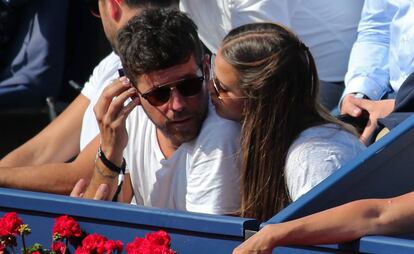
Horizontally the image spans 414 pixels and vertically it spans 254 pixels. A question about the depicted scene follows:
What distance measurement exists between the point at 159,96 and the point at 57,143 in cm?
102

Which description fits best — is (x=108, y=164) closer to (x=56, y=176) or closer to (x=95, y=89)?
(x=56, y=176)

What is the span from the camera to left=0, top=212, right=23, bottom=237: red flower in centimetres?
276

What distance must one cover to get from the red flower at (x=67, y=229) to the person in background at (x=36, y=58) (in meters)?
2.41

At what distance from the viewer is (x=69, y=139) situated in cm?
411

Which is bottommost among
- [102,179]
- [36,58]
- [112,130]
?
[36,58]

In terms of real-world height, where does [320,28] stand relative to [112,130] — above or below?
below

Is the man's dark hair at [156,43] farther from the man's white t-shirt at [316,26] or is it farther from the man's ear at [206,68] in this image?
the man's white t-shirt at [316,26]

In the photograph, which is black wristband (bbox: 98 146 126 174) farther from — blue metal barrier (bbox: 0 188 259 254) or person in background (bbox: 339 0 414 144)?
person in background (bbox: 339 0 414 144)

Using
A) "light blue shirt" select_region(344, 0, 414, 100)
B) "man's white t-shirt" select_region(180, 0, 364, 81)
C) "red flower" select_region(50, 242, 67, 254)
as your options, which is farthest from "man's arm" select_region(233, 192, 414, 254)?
"man's white t-shirt" select_region(180, 0, 364, 81)

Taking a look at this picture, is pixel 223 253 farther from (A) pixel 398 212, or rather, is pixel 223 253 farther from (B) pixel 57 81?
(B) pixel 57 81

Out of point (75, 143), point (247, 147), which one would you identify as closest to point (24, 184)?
point (75, 143)

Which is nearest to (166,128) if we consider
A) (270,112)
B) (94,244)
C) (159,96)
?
(159,96)

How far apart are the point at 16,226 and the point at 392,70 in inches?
64.2

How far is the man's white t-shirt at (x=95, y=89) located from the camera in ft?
12.9
